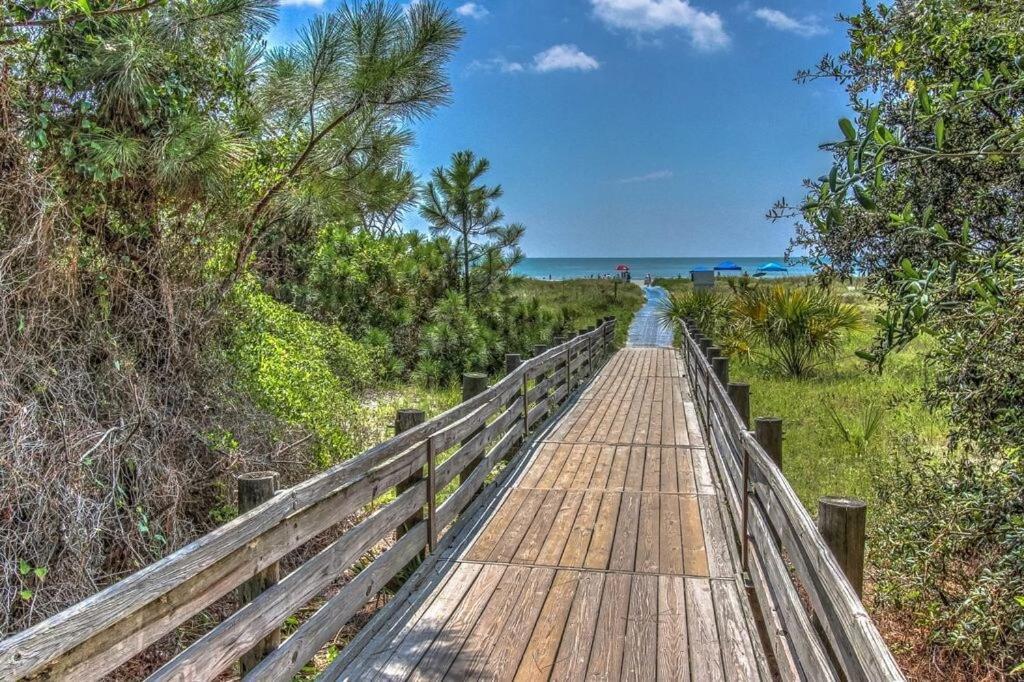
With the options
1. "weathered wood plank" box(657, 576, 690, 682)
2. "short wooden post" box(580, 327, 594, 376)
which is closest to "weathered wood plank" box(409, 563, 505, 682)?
"weathered wood plank" box(657, 576, 690, 682)

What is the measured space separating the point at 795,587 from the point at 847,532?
0.60 metres

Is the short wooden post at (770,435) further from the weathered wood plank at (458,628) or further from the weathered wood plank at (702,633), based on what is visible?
the weathered wood plank at (458,628)

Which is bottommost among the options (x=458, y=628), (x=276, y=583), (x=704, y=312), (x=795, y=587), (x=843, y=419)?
(x=458, y=628)

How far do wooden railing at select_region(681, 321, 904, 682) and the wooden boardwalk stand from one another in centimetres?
23

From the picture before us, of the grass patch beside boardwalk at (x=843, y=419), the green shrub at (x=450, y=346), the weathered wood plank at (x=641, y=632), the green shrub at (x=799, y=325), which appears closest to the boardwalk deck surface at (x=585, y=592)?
the weathered wood plank at (x=641, y=632)

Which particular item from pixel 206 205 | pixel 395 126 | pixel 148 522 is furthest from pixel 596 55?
pixel 148 522

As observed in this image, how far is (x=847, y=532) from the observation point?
2.38 metres

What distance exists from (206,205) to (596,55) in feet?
85.0

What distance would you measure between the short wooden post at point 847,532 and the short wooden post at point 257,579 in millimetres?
2074

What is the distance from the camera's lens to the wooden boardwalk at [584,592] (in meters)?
2.90

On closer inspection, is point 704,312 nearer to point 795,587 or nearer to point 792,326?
point 792,326

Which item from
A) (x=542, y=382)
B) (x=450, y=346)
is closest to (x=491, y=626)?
(x=542, y=382)

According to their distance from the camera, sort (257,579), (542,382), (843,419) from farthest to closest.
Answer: (843,419), (542,382), (257,579)

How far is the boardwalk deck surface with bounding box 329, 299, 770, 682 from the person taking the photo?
114 inches
